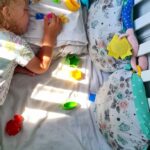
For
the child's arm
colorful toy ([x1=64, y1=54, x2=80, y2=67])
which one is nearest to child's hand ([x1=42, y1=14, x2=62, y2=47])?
the child's arm

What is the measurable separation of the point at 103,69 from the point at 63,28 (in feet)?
0.83

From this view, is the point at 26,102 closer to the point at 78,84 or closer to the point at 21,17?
the point at 78,84

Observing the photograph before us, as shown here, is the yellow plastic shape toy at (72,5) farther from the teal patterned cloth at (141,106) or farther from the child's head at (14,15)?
the teal patterned cloth at (141,106)

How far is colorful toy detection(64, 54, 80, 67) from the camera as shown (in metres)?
1.37

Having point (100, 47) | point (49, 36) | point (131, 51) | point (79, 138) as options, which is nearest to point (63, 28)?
point (49, 36)

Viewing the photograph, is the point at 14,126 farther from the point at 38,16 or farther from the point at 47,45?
the point at 38,16

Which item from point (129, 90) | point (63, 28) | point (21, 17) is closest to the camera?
point (129, 90)

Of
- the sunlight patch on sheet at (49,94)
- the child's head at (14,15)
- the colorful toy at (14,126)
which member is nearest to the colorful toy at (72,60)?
the sunlight patch on sheet at (49,94)

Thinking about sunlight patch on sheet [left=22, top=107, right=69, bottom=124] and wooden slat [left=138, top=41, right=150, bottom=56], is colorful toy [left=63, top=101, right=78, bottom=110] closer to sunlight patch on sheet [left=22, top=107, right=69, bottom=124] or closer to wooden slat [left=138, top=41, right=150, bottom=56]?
sunlight patch on sheet [left=22, top=107, right=69, bottom=124]

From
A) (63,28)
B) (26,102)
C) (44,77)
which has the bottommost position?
(26,102)

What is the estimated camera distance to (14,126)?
3.82ft

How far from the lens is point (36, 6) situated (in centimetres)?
134

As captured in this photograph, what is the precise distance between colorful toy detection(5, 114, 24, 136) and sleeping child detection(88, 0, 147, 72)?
417 mm

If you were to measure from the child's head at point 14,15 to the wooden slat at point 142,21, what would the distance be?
453 mm
